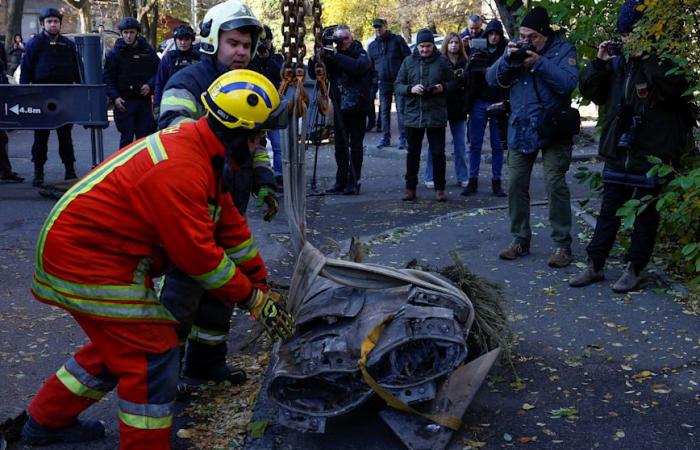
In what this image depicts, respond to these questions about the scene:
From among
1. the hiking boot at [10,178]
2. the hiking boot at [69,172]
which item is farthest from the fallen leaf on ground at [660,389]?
the hiking boot at [10,178]

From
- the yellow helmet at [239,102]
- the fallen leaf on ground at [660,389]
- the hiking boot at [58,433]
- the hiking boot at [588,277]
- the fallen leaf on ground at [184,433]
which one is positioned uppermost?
the yellow helmet at [239,102]

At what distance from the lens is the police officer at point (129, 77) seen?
10375 mm

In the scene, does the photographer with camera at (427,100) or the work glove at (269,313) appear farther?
the photographer with camera at (427,100)

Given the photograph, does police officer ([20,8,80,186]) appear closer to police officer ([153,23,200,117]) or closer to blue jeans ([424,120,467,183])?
police officer ([153,23,200,117])

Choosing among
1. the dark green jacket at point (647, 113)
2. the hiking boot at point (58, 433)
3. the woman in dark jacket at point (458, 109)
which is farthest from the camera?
the woman in dark jacket at point (458, 109)

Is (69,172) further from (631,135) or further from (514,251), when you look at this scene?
(631,135)

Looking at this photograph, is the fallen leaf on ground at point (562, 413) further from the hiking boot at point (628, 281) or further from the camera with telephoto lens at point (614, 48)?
the camera with telephoto lens at point (614, 48)

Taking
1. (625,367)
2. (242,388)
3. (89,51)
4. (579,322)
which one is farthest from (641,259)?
(89,51)

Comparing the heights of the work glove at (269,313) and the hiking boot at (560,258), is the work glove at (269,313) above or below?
above

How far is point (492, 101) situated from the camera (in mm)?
10289

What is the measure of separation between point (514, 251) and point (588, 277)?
0.94 metres

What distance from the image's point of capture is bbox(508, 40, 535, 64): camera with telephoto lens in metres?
6.58

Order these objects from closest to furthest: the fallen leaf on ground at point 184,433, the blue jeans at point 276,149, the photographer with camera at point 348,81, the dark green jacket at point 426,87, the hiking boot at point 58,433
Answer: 1. the hiking boot at point 58,433
2. the fallen leaf on ground at point 184,433
3. the dark green jacket at point 426,87
4. the photographer with camera at point 348,81
5. the blue jeans at point 276,149

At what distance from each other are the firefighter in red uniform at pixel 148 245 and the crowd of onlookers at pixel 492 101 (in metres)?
0.81
